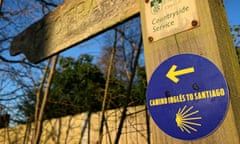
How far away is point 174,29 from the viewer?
75cm

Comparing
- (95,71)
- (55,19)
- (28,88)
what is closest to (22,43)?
(55,19)

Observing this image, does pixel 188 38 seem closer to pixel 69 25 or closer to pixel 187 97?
pixel 187 97

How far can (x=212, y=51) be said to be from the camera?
0.66 meters

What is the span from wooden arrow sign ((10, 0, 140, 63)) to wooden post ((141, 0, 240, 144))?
0.76 ft

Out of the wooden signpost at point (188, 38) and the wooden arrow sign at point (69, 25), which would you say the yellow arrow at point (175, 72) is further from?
the wooden arrow sign at point (69, 25)

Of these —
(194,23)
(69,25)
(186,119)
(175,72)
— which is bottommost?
(186,119)

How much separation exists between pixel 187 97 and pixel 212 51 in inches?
5.3

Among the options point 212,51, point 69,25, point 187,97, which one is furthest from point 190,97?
point 69,25

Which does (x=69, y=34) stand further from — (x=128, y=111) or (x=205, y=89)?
(x=128, y=111)

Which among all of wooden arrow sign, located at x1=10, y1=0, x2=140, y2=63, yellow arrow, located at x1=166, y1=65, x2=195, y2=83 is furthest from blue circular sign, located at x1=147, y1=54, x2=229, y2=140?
wooden arrow sign, located at x1=10, y1=0, x2=140, y2=63

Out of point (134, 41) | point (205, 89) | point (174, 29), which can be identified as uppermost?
point (134, 41)

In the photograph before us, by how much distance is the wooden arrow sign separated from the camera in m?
1.02

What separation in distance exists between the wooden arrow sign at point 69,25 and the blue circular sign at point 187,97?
12.3 inches

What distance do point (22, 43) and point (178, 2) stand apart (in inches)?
42.0
